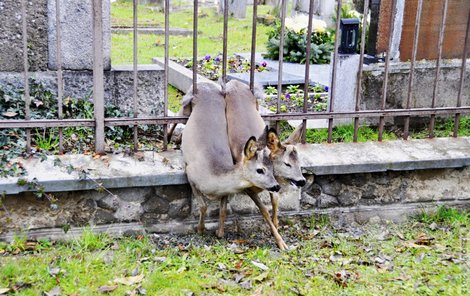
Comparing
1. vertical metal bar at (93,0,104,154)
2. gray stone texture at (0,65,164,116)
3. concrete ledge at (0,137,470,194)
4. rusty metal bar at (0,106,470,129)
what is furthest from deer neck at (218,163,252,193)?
gray stone texture at (0,65,164,116)

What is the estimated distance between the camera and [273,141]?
485cm

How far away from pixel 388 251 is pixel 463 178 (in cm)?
127

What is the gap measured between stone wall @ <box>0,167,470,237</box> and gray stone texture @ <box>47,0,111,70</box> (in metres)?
1.79

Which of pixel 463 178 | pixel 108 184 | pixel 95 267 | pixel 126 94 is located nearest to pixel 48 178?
pixel 108 184

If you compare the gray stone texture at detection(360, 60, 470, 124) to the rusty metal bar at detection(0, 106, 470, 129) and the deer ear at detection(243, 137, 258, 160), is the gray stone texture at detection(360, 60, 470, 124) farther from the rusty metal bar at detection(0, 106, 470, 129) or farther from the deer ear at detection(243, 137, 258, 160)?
the deer ear at detection(243, 137, 258, 160)

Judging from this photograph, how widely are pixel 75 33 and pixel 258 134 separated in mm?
2277

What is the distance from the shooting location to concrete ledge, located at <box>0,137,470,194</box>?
4871mm

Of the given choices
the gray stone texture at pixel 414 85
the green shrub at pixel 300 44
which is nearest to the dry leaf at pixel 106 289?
the gray stone texture at pixel 414 85

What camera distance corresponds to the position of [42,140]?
545 cm

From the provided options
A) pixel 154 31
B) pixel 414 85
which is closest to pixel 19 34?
pixel 414 85

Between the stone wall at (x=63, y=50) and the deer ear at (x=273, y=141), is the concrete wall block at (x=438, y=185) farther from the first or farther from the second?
the stone wall at (x=63, y=50)

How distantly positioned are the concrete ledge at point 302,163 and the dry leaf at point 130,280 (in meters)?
0.81

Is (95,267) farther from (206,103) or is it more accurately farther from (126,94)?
(126,94)

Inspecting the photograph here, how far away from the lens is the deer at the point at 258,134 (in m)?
4.86
